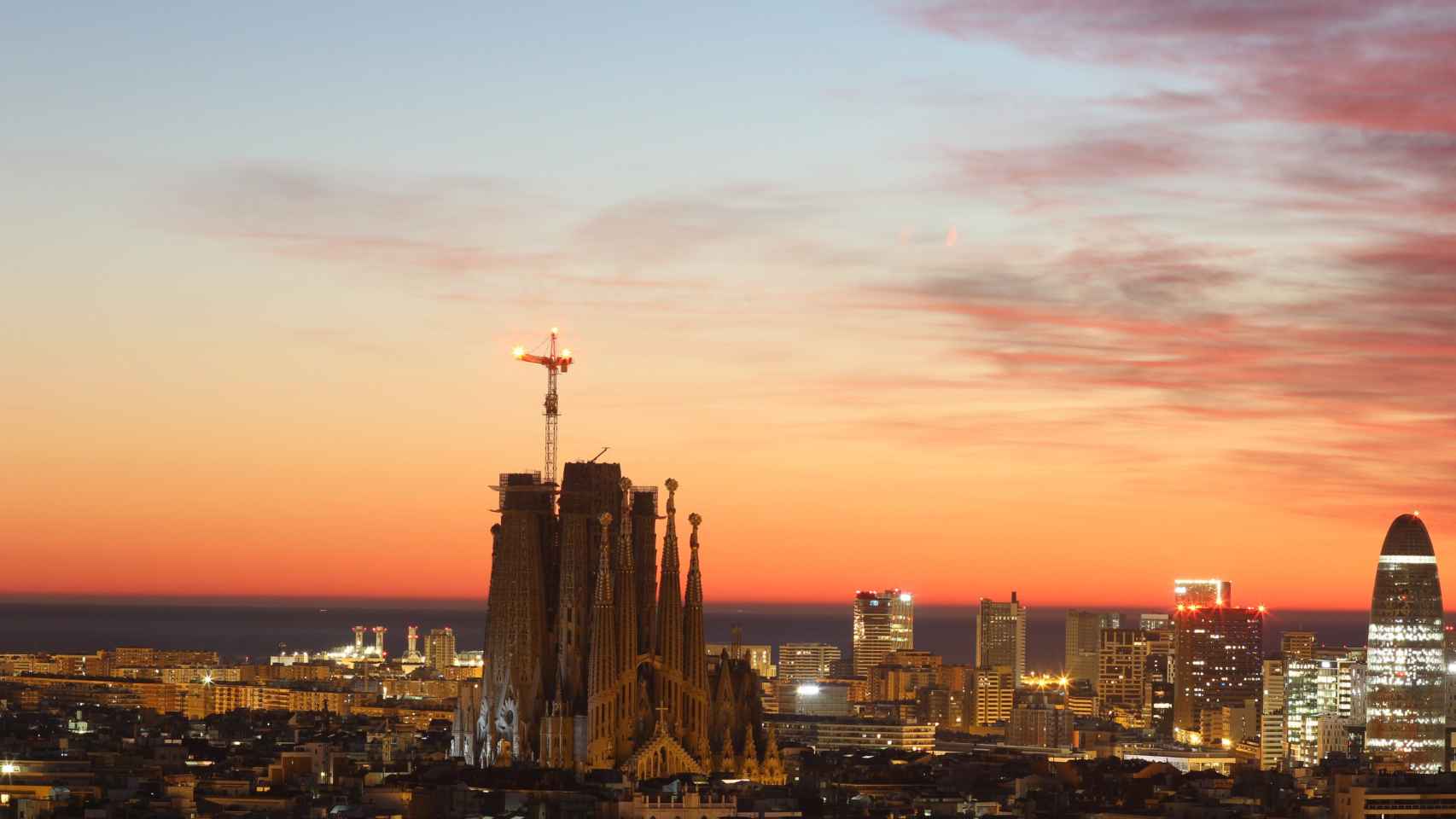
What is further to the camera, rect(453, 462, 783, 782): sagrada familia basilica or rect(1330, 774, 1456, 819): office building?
rect(1330, 774, 1456, 819): office building

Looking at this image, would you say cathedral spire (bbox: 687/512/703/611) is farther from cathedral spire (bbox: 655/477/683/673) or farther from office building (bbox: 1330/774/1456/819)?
office building (bbox: 1330/774/1456/819)

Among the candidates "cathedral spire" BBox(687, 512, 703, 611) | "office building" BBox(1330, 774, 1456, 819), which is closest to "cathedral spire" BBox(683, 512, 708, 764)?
"cathedral spire" BBox(687, 512, 703, 611)

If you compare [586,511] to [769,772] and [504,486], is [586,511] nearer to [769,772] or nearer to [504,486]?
[504,486]

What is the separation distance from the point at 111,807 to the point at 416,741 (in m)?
62.5

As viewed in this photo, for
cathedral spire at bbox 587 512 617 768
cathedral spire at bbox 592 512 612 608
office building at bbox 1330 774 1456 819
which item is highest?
cathedral spire at bbox 592 512 612 608

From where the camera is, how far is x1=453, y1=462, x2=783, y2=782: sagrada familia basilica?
112000 mm

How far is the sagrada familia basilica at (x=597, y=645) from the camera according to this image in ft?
367

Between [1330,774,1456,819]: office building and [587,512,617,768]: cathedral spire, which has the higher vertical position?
[587,512,617,768]: cathedral spire

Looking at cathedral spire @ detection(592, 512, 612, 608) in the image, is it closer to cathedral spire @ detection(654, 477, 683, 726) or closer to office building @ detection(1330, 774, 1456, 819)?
cathedral spire @ detection(654, 477, 683, 726)

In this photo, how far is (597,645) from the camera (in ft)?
366

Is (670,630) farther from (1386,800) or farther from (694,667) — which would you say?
(1386,800)

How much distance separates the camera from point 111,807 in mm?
113000

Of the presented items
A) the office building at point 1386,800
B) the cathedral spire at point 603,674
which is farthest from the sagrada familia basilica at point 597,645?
the office building at point 1386,800

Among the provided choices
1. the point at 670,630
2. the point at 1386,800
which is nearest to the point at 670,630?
the point at 670,630
